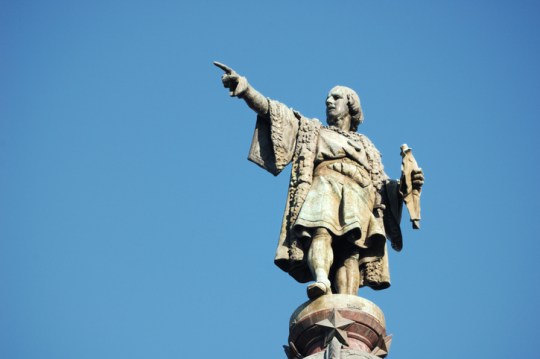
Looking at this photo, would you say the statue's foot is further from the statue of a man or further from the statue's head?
the statue's head

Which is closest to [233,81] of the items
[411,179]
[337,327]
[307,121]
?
[307,121]

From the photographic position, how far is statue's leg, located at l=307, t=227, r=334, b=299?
1670 centimetres

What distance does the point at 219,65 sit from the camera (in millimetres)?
18578

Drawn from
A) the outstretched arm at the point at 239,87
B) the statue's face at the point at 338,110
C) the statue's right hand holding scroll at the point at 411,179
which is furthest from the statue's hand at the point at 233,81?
the statue's right hand holding scroll at the point at 411,179

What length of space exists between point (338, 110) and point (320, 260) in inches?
127

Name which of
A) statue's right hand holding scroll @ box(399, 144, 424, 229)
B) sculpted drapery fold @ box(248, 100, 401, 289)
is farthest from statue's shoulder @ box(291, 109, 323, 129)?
statue's right hand holding scroll @ box(399, 144, 424, 229)

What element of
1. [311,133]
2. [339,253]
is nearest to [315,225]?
[339,253]

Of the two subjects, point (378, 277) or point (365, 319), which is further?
point (378, 277)

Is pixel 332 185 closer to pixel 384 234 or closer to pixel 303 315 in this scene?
pixel 384 234

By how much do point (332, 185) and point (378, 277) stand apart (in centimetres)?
152

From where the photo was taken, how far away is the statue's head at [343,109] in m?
19.4

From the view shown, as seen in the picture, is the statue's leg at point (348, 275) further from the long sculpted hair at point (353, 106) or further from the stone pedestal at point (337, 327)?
the long sculpted hair at point (353, 106)

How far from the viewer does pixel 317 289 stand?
16.7 meters

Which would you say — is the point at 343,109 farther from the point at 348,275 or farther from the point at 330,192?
the point at 348,275
